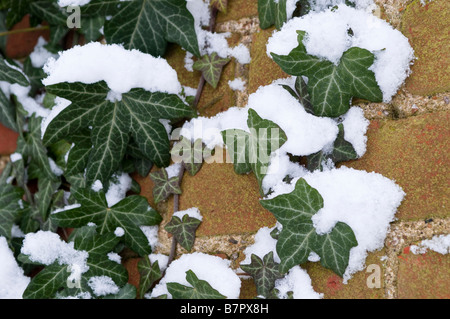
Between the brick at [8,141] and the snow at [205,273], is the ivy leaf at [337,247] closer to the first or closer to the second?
the snow at [205,273]

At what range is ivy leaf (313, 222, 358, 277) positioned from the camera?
64cm

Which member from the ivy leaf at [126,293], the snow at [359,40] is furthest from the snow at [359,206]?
the ivy leaf at [126,293]

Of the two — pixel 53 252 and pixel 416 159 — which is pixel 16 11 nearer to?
pixel 53 252

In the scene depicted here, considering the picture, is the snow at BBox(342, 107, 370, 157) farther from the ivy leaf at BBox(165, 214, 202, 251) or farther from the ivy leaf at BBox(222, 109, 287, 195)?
the ivy leaf at BBox(165, 214, 202, 251)

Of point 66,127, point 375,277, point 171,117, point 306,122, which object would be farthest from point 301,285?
point 66,127

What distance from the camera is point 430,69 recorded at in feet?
2.12

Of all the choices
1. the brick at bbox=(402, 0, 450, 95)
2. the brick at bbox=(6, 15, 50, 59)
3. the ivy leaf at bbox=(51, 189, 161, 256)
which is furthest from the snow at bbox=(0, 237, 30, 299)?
the brick at bbox=(402, 0, 450, 95)

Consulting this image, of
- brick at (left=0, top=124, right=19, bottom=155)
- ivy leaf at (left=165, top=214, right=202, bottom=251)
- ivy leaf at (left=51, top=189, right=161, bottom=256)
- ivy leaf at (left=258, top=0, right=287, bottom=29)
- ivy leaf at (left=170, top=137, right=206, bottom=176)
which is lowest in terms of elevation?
brick at (left=0, top=124, right=19, bottom=155)

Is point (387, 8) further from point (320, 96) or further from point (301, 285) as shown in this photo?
point (301, 285)

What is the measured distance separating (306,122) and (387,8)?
0.21 m

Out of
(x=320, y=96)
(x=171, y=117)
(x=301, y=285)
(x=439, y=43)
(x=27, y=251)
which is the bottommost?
(x=27, y=251)

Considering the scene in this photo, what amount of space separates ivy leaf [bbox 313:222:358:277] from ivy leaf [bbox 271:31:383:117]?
177 mm

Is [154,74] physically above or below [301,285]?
above

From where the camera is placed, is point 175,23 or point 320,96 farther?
point 175,23
